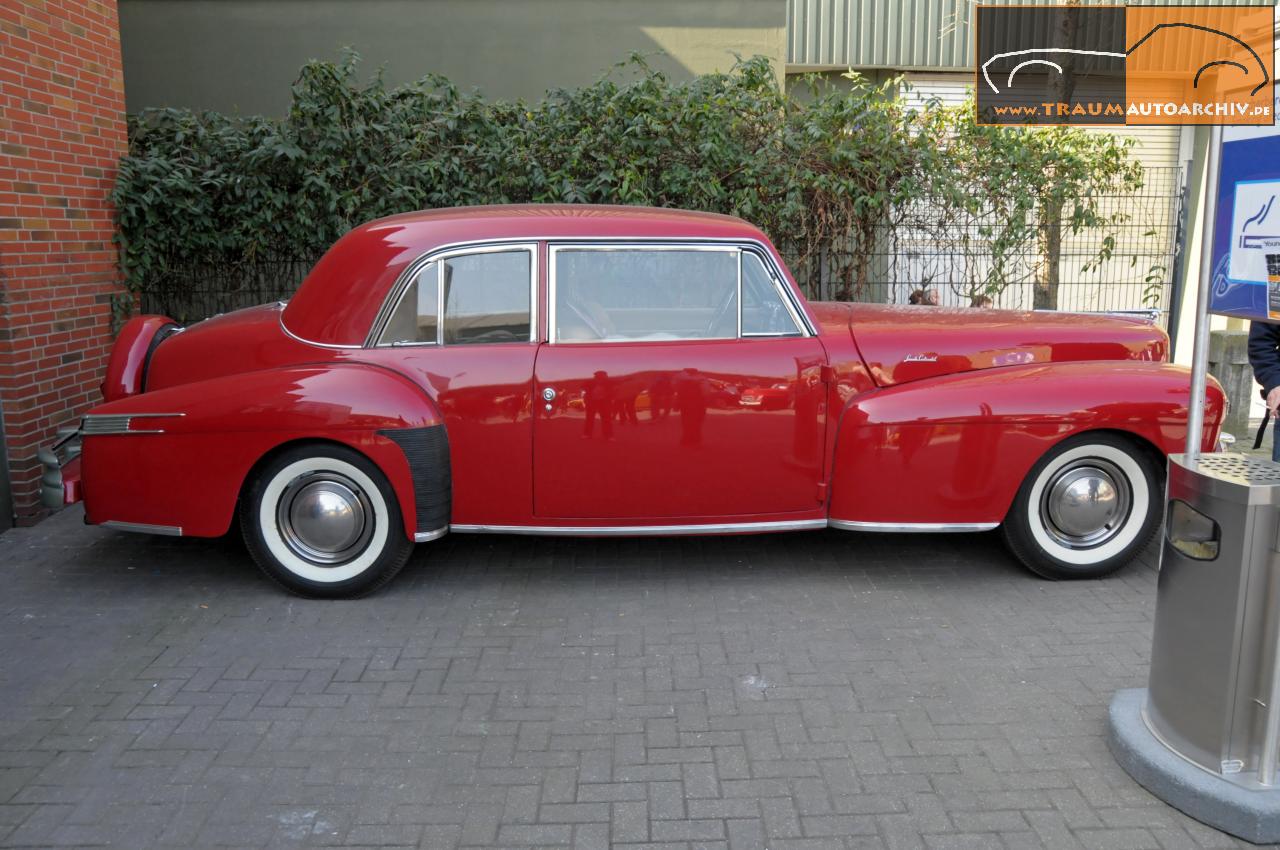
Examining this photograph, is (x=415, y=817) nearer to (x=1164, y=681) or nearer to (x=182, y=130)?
(x=1164, y=681)

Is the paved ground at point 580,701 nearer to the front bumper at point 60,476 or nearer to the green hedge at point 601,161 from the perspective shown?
the front bumper at point 60,476

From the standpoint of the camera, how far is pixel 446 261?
15.2 feet

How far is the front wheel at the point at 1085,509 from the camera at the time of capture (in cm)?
466

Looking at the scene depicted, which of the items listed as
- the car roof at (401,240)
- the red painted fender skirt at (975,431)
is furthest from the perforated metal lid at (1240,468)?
the car roof at (401,240)

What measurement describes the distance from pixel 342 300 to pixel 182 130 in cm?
375

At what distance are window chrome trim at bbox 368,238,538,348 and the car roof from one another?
1.0 inches

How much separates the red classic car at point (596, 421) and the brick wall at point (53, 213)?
Result: 1372mm

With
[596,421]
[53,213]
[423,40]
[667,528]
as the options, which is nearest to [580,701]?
[667,528]

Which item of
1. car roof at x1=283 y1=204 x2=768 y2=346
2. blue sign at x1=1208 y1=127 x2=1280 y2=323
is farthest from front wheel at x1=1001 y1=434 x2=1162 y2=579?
car roof at x1=283 y1=204 x2=768 y2=346

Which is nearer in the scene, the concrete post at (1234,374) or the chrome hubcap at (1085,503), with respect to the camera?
the chrome hubcap at (1085,503)

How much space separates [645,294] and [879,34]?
32.8 feet

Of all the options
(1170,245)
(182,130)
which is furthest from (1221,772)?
(182,130)

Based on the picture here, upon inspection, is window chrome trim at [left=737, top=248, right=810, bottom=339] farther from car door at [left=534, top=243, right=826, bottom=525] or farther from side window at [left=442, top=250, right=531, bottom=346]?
side window at [left=442, top=250, right=531, bottom=346]
